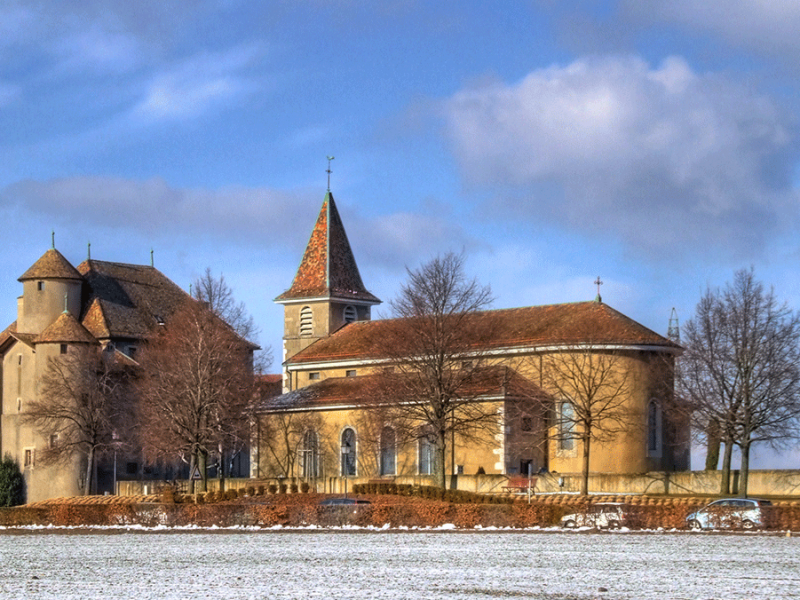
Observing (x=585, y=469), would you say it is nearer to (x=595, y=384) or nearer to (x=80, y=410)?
(x=595, y=384)

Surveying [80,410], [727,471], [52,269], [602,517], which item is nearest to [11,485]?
[80,410]

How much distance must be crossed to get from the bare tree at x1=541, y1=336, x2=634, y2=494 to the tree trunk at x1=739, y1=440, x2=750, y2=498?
9.11 m

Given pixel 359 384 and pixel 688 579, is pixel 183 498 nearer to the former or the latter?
pixel 359 384

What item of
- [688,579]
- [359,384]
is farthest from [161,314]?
[688,579]

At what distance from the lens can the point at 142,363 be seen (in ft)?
261

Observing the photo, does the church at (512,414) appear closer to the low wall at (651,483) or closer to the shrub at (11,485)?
the low wall at (651,483)

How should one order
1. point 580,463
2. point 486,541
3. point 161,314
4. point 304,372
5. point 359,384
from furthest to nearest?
point 161,314 < point 304,372 < point 359,384 < point 580,463 < point 486,541

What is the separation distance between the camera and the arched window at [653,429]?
71.4 meters

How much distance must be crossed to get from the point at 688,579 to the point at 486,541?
41.8ft

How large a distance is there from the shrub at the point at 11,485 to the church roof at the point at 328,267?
73.2ft

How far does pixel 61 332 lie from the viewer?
81.4 meters

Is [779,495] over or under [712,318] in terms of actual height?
under

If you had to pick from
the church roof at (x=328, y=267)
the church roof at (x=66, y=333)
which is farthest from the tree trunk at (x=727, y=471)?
the church roof at (x=66, y=333)

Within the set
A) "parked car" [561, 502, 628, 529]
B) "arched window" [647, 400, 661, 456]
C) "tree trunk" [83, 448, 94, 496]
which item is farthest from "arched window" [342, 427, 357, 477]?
"parked car" [561, 502, 628, 529]
